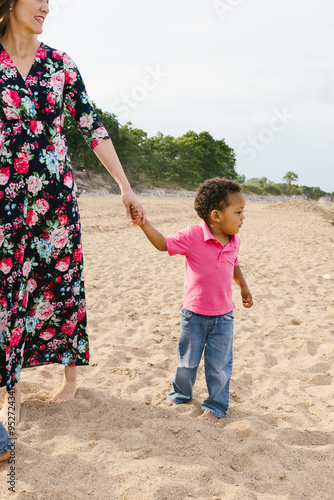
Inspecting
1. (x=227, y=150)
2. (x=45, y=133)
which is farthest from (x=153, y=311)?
(x=227, y=150)

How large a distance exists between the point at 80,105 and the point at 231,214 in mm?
995

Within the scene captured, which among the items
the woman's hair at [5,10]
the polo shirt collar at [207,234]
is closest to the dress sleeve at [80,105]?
the woman's hair at [5,10]

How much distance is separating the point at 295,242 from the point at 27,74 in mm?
9421

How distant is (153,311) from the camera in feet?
15.2

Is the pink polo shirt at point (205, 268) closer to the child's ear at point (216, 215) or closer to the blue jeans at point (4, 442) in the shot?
the child's ear at point (216, 215)

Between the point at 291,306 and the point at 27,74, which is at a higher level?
the point at 27,74

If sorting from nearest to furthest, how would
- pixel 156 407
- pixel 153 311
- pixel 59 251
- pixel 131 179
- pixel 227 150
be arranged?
pixel 59 251, pixel 156 407, pixel 153 311, pixel 131 179, pixel 227 150

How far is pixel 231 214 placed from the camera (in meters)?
2.35

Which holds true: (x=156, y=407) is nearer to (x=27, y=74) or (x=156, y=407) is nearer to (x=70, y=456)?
(x=70, y=456)

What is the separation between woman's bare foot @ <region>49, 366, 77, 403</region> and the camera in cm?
250

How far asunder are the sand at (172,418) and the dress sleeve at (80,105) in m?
1.48

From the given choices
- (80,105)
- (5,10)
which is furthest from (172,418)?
(5,10)

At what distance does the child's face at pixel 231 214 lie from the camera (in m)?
2.34

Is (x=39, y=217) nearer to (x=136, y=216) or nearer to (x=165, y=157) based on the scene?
(x=136, y=216)
